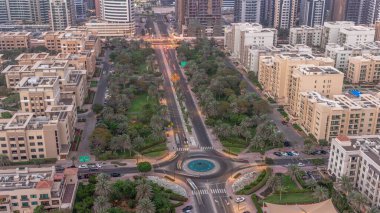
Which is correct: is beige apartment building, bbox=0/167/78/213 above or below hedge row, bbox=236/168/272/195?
above

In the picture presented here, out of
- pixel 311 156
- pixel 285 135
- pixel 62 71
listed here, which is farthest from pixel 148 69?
pixel 311 156

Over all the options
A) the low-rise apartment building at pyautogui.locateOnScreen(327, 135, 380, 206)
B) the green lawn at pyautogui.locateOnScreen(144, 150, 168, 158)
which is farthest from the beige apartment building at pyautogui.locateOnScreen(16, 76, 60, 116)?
the low-rise apartment building at pyautogui.locateOnScreen(327, 135, 380, 206)

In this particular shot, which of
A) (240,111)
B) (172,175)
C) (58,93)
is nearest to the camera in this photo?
(172,175)

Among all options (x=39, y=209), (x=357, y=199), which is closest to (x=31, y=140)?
(x=39, y=209)

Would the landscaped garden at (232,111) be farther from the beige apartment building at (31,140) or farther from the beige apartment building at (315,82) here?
the beige apartment building at (31,140)

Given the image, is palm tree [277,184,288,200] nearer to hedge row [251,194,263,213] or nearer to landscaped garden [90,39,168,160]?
hedge row [251,194,263,213]

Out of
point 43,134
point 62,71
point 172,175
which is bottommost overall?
point 172,175

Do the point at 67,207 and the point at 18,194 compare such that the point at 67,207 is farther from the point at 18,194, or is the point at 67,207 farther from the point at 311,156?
the point at 311,156
